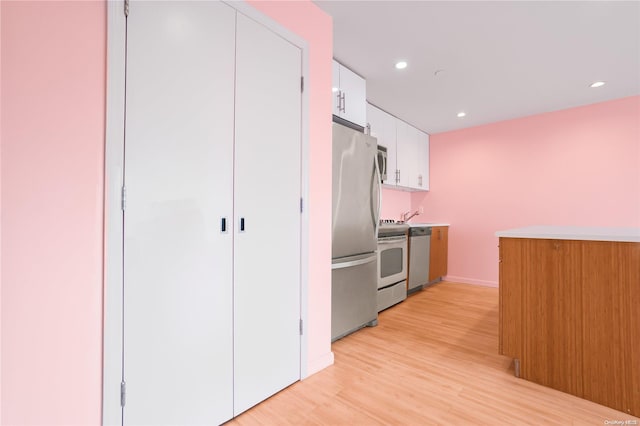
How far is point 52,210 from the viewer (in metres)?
0.95

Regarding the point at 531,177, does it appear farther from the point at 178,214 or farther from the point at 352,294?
the point at 178,214

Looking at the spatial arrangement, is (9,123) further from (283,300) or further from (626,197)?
(626,197)

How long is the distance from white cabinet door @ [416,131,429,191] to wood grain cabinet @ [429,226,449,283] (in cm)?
77

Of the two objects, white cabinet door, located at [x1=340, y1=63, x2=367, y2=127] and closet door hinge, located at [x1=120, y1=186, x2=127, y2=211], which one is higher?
white cabinet door, located at [x1=340, y1=63, x2=367, y2=127]

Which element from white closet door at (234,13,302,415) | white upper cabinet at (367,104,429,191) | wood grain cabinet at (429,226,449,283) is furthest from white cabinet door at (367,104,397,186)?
white closet door at (234,13,302,415)

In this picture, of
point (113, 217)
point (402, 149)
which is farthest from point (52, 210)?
point (402, 149)

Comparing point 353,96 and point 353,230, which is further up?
point 353,96

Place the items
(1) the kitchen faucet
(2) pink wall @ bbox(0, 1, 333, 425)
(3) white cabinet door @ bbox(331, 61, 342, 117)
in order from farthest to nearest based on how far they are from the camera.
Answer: (1) the kitchen faucet → (3) white cabinet door @ bbox(331, 61, 342, 117) → (2) pink wall @ bbox(0, 1, 333, 425)

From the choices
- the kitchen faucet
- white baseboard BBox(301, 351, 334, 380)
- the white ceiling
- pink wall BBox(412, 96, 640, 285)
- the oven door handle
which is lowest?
white baseboard BBox(301, 351, 334, 380)

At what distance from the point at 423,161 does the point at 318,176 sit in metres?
3.29

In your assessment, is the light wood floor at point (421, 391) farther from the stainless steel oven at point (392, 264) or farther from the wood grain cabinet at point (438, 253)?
the wood grain cabinet at point (438, 253)

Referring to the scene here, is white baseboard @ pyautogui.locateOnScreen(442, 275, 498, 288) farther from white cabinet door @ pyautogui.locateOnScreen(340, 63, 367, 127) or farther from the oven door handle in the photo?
white cabinet door @ pyautogui.locateOnScreen(340, 63, 367, 127)

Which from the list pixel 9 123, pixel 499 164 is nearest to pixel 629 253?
pixel 9 123

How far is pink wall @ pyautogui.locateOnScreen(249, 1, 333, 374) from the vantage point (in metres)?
1.83
